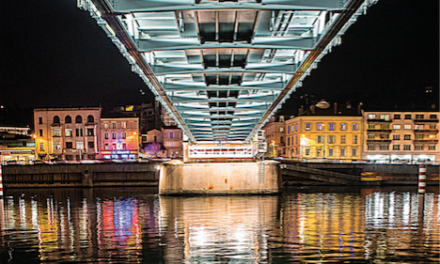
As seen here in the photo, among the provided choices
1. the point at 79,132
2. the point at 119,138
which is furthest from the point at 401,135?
the point at 79,132

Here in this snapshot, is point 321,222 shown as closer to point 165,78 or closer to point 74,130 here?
point 165,78

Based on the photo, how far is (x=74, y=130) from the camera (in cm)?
7606

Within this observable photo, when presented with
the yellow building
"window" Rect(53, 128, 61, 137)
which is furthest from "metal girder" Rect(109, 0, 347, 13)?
A: "window" Rect(53, 128, 61, 137)

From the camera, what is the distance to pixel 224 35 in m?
11.3

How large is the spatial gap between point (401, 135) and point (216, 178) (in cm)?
5209

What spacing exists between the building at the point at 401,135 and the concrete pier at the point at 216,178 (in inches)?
1767

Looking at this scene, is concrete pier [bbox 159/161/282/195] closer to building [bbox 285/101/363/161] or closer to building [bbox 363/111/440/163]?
building [bbox 285/101/363/161]

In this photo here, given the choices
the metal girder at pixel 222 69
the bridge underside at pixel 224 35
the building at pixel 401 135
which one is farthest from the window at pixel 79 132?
the metal girder at pixel 222 69

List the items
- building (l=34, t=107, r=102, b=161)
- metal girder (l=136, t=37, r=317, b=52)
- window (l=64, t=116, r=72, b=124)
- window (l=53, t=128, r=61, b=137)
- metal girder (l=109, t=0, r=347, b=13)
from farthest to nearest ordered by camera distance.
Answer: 1. window (l=64, t=116, r=72, b=124)
2. building (l=34, t=107, r=102, b=161)
3. window (l=53, t=128, r=61, b=137)
4. metal girder (l=136, t=37, r=317, b=52)
5. metal girder (l=109, t=0, r=347, b=13)

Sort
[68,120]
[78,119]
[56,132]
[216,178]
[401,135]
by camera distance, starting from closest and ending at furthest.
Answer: [216,178], [401,135], [56,132], [68,120], [78,119]

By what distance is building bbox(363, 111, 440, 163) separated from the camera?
74.8m

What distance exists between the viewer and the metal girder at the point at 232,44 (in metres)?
11.4

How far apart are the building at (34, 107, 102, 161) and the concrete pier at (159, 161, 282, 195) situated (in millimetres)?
44643

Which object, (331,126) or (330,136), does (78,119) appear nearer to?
(330,136)
